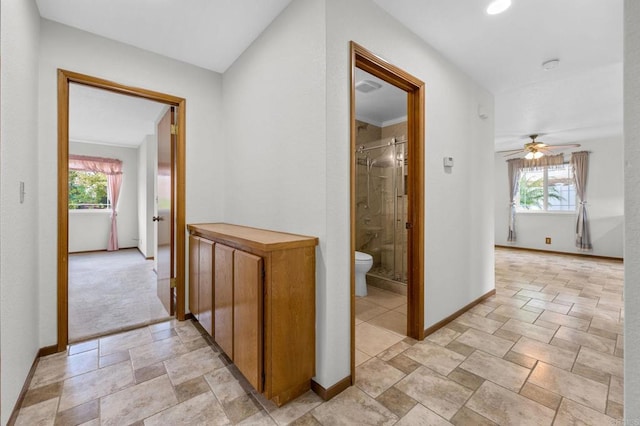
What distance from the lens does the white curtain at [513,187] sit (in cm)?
661

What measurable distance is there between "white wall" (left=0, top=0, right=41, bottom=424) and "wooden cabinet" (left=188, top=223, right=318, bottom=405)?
100cm

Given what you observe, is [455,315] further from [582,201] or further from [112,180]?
[112,180]

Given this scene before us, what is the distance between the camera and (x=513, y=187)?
21.8 ft

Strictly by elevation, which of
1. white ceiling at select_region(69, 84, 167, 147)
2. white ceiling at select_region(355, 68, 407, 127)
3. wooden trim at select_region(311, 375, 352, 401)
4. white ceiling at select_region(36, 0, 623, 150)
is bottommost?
wooden trim at select_region(311, 375, 352, 401)

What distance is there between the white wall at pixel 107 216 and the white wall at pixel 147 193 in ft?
0.97

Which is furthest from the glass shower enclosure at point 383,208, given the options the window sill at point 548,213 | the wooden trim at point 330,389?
the window sill at point 548,213

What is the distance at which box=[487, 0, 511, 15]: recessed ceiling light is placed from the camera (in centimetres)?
181

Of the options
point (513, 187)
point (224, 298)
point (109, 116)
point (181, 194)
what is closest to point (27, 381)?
point (224, 298)

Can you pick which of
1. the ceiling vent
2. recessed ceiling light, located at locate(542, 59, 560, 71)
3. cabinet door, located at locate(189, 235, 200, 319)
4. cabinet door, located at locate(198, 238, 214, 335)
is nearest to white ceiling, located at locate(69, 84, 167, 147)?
cabinet door, located at locate(189, 235, 200, 319)

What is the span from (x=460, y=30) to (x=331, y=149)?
157cm

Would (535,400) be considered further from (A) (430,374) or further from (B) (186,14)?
(B) (186,14)

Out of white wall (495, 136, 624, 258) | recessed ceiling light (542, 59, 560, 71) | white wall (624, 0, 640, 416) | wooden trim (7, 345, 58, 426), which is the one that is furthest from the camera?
white wall (495, 136, 624, 258)

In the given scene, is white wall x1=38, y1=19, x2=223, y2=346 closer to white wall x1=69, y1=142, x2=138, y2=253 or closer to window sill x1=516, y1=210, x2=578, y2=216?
white wall x1=69, y1=142, x2=138, y2=253

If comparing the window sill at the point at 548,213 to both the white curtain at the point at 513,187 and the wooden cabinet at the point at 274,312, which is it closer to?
the white curtain at the point at 513,187
